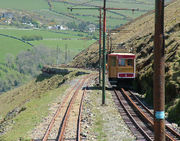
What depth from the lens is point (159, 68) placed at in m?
8.76

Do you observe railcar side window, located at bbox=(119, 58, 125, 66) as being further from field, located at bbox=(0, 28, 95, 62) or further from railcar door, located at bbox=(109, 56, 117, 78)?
field, located at bbox=(0, 28, 95, 62)

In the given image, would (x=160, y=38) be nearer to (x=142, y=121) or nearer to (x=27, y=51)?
(x=142, y=121)

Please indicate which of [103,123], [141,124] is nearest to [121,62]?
[103,123]

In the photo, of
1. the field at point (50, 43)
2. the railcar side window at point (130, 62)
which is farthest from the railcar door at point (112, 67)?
the field at point (50, 43)

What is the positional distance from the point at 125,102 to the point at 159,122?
1534cm

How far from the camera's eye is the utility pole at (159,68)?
8672 millimetres

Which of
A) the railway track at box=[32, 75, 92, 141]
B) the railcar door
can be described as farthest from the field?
the railway track at box=[32, 75, 92, 141]

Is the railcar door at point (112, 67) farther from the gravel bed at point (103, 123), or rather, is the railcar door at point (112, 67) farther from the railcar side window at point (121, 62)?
the gravel bed at point (103, 123)

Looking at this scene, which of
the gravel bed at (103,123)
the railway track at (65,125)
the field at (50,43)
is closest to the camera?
the railway track at (65,125)

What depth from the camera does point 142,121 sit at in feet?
59.7

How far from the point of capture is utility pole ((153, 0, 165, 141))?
8.67m

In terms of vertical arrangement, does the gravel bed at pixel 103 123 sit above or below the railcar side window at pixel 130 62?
below

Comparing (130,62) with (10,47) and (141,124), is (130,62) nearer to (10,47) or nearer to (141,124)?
(141,124)

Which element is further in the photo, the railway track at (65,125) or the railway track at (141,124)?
the railway track at (65,125)
